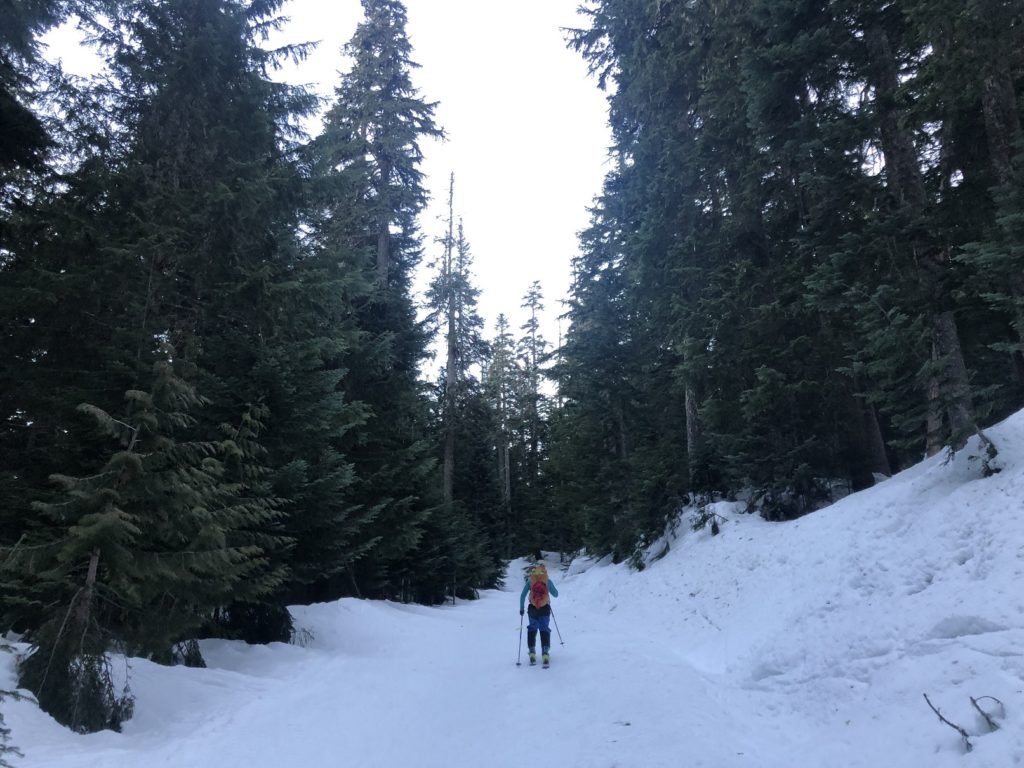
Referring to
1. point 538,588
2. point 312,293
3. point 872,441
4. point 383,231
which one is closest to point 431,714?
point 538,588

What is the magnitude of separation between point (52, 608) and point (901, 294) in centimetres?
1224

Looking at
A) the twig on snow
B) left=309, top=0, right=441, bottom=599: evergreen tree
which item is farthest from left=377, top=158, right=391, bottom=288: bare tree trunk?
the twig on snow

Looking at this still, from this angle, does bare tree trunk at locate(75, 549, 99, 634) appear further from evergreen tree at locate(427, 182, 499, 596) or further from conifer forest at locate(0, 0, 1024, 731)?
evergreen tree at locate(427, 182, 499, 596)

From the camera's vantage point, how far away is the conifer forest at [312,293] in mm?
7105

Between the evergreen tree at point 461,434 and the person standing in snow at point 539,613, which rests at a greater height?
the evergreen tree at point 461,434

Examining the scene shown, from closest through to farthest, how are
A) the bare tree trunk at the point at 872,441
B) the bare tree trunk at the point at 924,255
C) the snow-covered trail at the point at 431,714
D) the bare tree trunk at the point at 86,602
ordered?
the snow-covered trail at the point at 431,714 < the bare tree trunk at the point at 86,602 < the bare tree trunk at the point at 924,255 < the bare tree trunk at the point at 872,441

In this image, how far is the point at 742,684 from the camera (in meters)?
7.68

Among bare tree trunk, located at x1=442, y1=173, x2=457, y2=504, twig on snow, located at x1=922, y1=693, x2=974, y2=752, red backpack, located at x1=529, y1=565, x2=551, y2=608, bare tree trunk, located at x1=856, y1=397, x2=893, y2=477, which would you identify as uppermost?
bare tree trunk, located at x1=442, y1=173, x2=457, y2=504

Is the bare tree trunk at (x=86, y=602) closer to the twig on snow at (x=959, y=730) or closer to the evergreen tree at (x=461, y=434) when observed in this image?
the twig on snow at (x=959, y=730)

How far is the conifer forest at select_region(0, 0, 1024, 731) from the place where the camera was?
280 inches

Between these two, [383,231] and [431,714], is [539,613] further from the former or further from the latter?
[383,231]

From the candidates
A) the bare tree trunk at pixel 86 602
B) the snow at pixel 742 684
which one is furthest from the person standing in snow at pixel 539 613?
the bare tree trunk at pixel 86 602

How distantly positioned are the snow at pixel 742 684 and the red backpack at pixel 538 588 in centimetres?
109

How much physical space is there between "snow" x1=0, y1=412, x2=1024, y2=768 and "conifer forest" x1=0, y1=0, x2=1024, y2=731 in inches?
30.7
